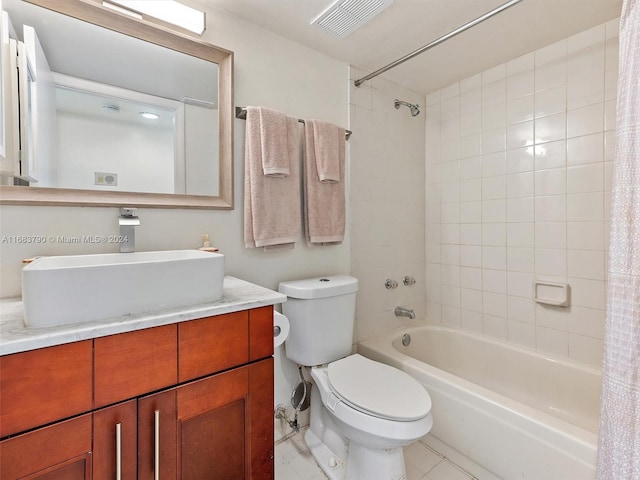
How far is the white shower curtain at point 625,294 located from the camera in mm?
917

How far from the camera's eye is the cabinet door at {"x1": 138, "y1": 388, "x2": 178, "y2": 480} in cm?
80

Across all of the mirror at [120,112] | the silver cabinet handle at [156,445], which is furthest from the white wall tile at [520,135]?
the silver cabinet handle at [156,445]

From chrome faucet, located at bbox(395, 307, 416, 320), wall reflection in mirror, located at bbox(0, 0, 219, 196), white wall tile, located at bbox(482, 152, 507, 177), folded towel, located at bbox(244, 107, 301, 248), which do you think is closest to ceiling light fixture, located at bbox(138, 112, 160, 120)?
wall reflection in mirror, located at bbox(0, 0, 219, 196)

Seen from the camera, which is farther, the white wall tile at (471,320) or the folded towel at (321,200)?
the white wall tile at (471,320)

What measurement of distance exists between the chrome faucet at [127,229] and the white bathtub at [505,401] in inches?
55.0

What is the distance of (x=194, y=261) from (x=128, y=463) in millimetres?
535

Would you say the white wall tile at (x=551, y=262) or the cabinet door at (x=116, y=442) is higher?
the white wall tile at (x=551, y=262)

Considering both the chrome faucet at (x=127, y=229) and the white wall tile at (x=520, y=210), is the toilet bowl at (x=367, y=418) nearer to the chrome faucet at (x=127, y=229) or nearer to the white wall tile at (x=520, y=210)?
the chrome faucet at (x=127, y=229)

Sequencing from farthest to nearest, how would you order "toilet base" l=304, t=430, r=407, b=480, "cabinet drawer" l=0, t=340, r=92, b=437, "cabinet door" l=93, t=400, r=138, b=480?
"toilet base" l=304, t=430, r=407, b=480 → "cabinet door" l=93, t=400, r=138, b=480 → "cabinet drawer" l=0, t=340, r=92, b=437

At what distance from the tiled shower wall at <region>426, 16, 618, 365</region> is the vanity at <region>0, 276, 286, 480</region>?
1.65m

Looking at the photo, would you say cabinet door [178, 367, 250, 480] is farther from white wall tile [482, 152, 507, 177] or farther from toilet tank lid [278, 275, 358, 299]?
white wall tile [482, 152, 507, 177]

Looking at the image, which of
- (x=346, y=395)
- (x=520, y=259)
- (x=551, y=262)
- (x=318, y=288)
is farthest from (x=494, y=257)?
(x=346, y=395)

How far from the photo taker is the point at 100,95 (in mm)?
1194

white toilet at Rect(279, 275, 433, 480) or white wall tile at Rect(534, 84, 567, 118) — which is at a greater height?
white wall tile at Rect(534, 84, 567, 118)
